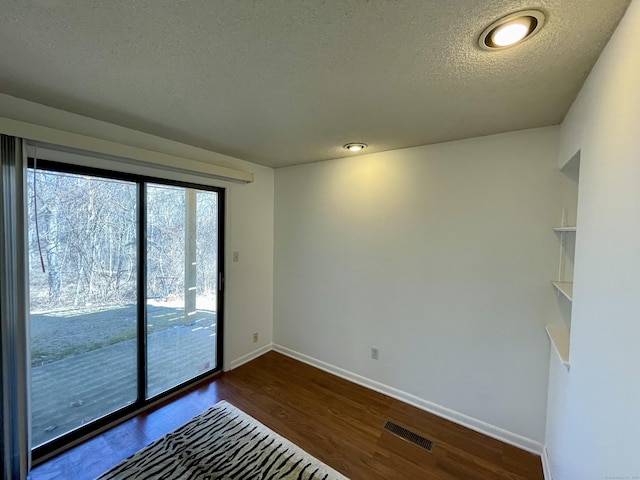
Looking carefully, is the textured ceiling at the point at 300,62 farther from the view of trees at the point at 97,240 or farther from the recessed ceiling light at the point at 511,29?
the view of trees at the point at 97,240

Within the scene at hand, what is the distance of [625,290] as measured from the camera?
2.71 feet

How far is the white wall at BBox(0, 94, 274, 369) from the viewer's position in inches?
114

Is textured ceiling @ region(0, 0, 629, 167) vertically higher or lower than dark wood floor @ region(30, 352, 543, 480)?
higher

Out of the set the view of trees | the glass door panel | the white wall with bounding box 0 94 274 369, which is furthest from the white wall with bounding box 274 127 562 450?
the view of trees

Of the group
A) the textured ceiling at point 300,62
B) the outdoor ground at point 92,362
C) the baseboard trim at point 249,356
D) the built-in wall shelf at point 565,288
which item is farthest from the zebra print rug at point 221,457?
the textured ceiling at point 300,62

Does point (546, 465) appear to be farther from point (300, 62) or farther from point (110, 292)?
point (110, 292)

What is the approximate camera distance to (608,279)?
0.95 metres

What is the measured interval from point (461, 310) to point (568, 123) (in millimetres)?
1497

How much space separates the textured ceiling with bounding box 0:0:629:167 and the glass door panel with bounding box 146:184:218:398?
34.9 inches

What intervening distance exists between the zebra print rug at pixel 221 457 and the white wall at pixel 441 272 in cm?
112

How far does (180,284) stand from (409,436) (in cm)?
247

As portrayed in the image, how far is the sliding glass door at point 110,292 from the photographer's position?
1844 millimetres

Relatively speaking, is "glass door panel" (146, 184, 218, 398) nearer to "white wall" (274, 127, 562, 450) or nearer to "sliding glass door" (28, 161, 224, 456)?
"sliding glass door" (28, 161, 224, 456)

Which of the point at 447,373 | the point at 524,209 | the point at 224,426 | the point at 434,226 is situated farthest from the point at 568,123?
the point at 224,426
